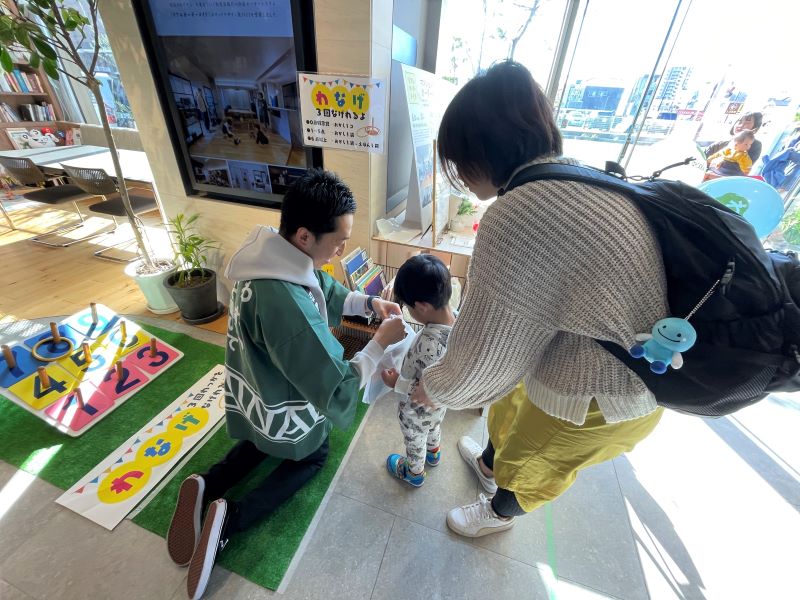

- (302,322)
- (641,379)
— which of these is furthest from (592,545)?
(302,322)

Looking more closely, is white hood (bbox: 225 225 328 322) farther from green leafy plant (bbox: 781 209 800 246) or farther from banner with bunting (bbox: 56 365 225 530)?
green leafy plant (bbox: 781 209 800 246)

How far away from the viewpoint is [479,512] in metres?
1.19

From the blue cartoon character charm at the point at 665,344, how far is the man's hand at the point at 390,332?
26.7 inches

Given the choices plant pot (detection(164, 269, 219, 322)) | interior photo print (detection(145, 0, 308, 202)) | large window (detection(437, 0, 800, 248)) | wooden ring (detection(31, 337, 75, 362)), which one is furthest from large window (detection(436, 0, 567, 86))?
wooden ring (detection(31, 337, 75, 362))

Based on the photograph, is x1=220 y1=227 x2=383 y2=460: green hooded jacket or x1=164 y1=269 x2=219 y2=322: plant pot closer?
x1=220 y1=227 x2=383 y2=460: green hooded jacket

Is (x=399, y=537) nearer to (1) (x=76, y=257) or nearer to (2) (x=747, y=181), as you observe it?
(2) (x=747, y=181)

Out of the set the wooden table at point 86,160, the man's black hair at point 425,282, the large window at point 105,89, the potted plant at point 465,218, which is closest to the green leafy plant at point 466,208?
the potted plant at point 465,218

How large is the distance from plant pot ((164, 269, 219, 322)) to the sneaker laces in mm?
2002

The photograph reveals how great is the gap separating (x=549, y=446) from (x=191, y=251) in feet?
7.29

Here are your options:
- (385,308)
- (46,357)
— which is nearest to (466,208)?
(385,308)

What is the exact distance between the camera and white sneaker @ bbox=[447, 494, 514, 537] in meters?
1.17

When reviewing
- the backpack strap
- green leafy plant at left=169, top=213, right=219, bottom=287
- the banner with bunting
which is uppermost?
the backpack strap

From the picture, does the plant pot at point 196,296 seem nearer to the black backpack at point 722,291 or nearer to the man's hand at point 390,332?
the man's hand at point 390,332

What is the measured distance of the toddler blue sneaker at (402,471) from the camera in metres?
1.34
